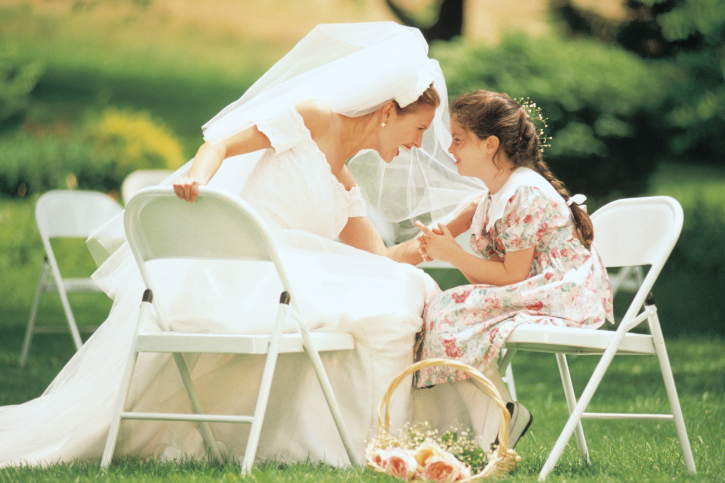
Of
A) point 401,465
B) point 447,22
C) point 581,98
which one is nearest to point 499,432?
point 401,465

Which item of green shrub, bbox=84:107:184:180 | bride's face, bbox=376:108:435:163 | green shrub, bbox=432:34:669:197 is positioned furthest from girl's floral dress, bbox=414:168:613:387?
green shrub, bbox=84:107:184:180

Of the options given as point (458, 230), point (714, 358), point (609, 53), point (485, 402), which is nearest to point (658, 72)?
point (609, 53)

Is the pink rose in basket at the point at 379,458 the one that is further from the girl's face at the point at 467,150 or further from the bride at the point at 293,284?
the girl's face at the point at 467,150

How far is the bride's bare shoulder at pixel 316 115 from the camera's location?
10.1 ft

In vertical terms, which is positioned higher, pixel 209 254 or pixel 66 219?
pixel 209 254

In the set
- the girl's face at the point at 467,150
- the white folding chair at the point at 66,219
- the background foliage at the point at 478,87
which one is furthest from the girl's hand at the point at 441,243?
the background foliage at the point at 478,87

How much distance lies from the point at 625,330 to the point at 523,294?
334 mm

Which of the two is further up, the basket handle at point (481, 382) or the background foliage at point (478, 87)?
the basket handle at point (481, 382)

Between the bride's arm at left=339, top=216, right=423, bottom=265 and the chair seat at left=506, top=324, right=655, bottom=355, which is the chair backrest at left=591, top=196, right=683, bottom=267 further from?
the bride's arm at left=339, top=216, right=423, bottom=265

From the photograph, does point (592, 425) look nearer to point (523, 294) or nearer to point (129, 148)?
point (523, 294)

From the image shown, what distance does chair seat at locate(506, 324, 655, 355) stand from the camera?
2.52 m

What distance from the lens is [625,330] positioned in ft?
8.52

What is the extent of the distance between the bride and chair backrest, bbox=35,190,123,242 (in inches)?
81.2

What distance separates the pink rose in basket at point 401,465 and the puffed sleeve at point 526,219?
2.59 feet
